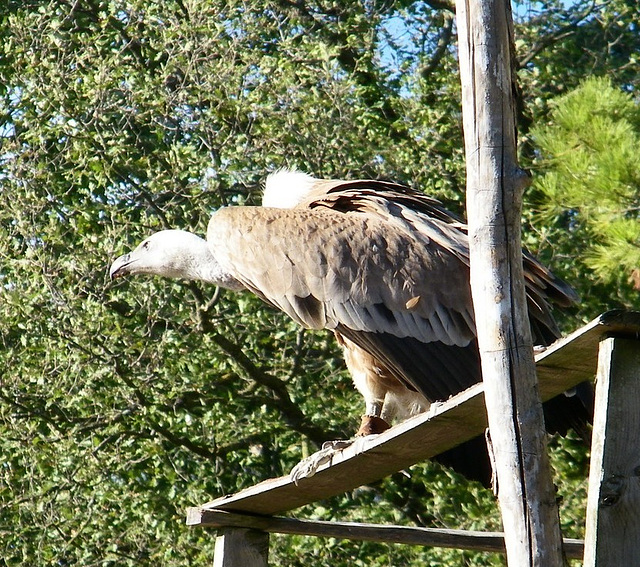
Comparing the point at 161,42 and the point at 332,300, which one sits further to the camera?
the point at 161,42

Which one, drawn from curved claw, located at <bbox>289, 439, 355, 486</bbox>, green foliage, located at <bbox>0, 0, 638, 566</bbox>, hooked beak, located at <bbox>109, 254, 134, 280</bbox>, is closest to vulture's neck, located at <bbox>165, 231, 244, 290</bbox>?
hooked beak, located at <bbox>109, 254, 134, 280</bbox>

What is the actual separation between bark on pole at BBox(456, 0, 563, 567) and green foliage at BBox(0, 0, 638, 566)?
4.23 metres

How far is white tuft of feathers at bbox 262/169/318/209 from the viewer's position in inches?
208

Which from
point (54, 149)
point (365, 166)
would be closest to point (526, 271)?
Answer: point (365, 166)

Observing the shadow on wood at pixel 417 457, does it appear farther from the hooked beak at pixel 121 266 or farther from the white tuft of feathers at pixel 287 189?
the hooked beak at pixel 121 266

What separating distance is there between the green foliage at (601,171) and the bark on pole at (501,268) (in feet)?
9.41

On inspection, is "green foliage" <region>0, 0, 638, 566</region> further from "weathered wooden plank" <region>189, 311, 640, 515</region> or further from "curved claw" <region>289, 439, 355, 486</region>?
"weathered wooden plank" <region>189, 311, 640, 515</region>

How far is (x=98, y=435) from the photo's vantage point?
22.8ft

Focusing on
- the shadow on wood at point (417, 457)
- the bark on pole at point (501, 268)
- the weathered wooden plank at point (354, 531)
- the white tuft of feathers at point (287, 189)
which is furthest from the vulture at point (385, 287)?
the bark on pole at point (501, 268)

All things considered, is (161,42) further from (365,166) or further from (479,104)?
(479,104)

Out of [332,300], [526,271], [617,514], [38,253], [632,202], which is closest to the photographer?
[617,514]

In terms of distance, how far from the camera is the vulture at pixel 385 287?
4461 millimetres

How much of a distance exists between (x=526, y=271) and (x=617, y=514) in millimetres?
2067

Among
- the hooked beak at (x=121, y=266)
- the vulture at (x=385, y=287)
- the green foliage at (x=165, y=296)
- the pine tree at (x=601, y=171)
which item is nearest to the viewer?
the vulture at (x=385, y=287)
